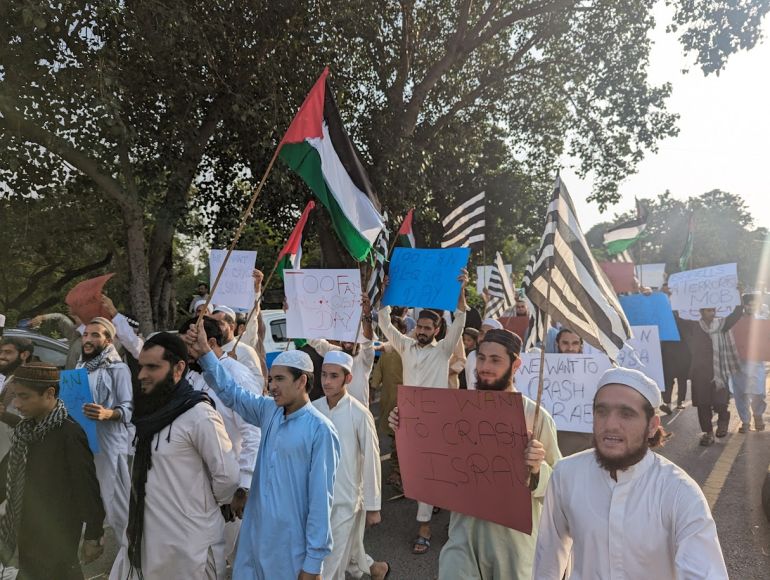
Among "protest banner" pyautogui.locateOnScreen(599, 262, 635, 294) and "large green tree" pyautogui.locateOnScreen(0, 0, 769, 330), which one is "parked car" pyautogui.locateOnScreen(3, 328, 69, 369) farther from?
"protest banner" pyautogui.locateOnScreen(599, 262, 635, 294)

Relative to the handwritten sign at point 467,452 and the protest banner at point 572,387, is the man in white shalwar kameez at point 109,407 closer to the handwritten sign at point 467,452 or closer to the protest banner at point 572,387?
the handwritten sign at point 467,452

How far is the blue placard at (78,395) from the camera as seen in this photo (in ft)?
15.9

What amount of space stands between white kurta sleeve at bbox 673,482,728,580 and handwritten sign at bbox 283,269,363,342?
4.10 metres

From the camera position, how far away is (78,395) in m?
4.88

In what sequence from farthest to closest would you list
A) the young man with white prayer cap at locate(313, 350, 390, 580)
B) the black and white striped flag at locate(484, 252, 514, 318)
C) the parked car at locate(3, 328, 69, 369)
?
the black and white striped flag at locate(484, 252, 514, 318), the parked car at locate(3, 328, 69, 369), the young man with white prayer cap at locate(313, 350, 390, 580)

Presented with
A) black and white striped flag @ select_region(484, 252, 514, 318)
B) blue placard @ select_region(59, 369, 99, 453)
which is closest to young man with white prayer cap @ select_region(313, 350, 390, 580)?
blue placard @ select_region(59, 369, 99, 453)

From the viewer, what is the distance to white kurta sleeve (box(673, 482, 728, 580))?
80.9 inches

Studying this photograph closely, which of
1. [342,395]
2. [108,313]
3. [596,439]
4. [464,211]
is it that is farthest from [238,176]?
[596,439]

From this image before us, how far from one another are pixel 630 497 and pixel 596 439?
24cm

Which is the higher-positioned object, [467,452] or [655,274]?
[655,274]

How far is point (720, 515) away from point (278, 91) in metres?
9.94

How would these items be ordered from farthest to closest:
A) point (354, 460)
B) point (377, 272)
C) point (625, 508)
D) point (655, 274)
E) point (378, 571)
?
point (655, 274), point (377, 272), point (378, 571), point (354, 460), point (625, 508)

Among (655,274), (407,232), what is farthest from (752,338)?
(655,274)

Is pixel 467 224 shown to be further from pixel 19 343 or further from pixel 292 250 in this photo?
pixel 19 343
